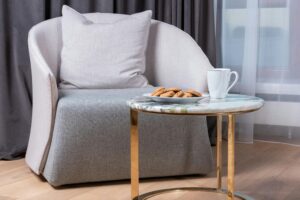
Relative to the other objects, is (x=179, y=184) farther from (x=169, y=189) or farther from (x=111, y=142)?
(x=111, y=142)

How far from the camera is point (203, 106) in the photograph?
4.89 feet

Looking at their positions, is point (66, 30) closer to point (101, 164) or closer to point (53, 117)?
point (53, 117)

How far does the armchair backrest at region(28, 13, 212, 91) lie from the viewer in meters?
2.37

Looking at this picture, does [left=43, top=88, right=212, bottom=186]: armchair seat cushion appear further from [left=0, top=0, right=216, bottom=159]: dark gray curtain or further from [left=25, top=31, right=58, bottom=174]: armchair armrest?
[left=0, top=0, right=216, bottom=159]: dark gray curtain

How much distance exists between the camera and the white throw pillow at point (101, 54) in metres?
2.40

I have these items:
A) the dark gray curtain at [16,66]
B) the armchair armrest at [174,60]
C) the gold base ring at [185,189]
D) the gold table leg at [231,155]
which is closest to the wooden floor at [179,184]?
the gold base ring at [185,189]

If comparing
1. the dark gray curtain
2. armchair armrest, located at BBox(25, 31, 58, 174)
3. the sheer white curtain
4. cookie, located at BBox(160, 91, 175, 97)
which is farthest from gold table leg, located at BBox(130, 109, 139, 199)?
the sheer white curtain

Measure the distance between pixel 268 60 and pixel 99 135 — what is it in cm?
139

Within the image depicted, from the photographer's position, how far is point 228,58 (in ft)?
10.3

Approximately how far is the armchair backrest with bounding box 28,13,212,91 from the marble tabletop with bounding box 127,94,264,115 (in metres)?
0.68

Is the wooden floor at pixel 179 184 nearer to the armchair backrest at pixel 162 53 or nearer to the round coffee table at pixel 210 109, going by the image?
the round coffee table at pixel 210 109

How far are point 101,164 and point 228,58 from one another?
1.36 meters

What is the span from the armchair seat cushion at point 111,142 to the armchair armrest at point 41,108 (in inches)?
1.8

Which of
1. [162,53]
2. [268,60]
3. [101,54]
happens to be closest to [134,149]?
[101,54]
